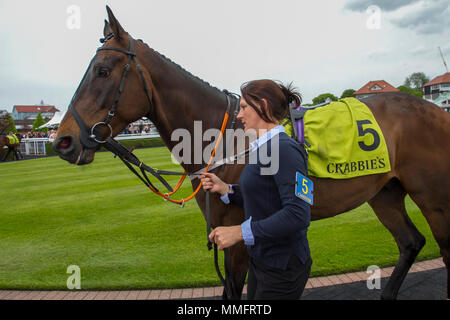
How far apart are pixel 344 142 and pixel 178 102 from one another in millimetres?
1454

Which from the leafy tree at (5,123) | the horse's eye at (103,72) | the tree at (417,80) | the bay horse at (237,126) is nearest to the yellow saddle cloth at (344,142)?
the bay horse at (237,126)

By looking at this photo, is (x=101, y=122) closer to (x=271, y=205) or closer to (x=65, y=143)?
(x=65, y=143)

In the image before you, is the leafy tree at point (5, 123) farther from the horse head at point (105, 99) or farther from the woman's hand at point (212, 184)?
the woman's hand at point (212, 184)

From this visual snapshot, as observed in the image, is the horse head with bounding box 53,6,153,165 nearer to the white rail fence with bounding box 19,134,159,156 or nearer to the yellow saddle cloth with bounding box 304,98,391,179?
the yellow saddle cloth with bounding box 304,98,391,179

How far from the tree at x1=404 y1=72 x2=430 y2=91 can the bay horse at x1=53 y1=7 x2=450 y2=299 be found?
97.1m

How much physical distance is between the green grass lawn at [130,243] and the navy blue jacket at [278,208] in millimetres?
2398

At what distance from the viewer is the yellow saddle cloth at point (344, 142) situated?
2.73 metres

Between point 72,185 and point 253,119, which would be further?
point 72,185

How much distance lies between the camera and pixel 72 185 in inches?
409

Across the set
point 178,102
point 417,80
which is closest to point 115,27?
point 178,102

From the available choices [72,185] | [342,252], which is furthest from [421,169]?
[72,185]

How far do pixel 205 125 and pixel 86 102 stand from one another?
94 centimetres

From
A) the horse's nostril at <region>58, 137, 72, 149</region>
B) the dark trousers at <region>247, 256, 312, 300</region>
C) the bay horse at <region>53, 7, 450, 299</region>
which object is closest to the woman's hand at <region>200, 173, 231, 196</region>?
the bay horse at <region>53, 7, 450, 299</region>
